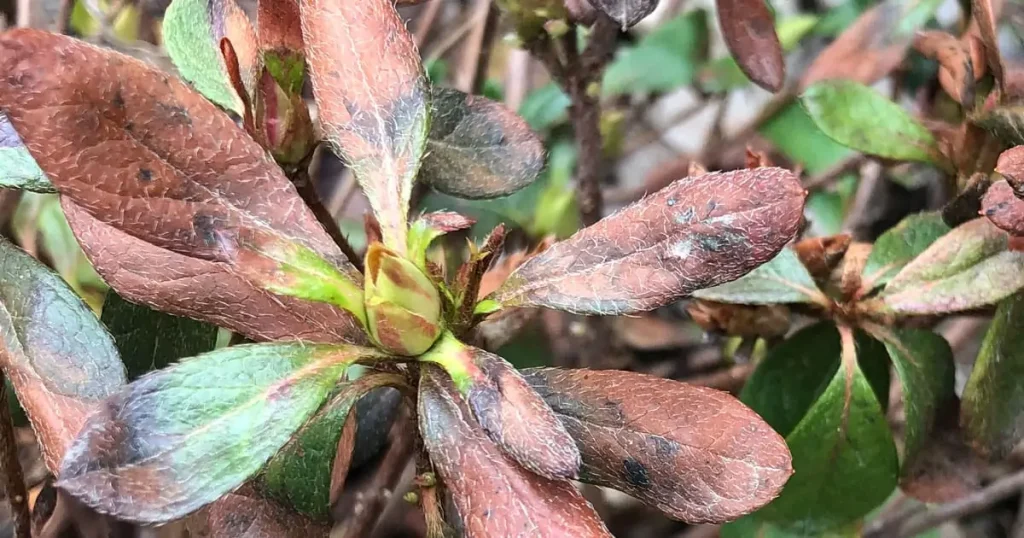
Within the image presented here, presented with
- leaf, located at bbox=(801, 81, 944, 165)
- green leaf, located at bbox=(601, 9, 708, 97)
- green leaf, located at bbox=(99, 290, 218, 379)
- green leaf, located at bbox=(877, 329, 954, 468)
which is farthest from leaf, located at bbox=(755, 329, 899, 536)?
green leaf, located at bbox=(601, 9, 708, 97)

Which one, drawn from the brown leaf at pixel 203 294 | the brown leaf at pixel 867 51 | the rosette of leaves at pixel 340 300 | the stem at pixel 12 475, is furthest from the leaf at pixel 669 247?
the brown leaf at pixel 867 51

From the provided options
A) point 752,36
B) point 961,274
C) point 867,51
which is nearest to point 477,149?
point 752,36

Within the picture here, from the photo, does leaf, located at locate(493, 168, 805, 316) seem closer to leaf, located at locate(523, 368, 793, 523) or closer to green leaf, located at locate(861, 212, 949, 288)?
leaf, located at locate(523, 368, 793, 523)

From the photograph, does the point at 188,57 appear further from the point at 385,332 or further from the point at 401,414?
the point at 401,414

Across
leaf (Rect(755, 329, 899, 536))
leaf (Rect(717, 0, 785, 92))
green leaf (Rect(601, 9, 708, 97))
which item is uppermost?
leaf (Rect(717, 0, 785, 92))

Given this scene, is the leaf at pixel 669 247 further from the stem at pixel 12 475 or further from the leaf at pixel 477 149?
the stem at pixel 12 475

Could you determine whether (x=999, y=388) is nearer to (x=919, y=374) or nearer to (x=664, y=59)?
(x=919, y=374)

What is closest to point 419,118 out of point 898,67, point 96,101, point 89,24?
point 96,101
